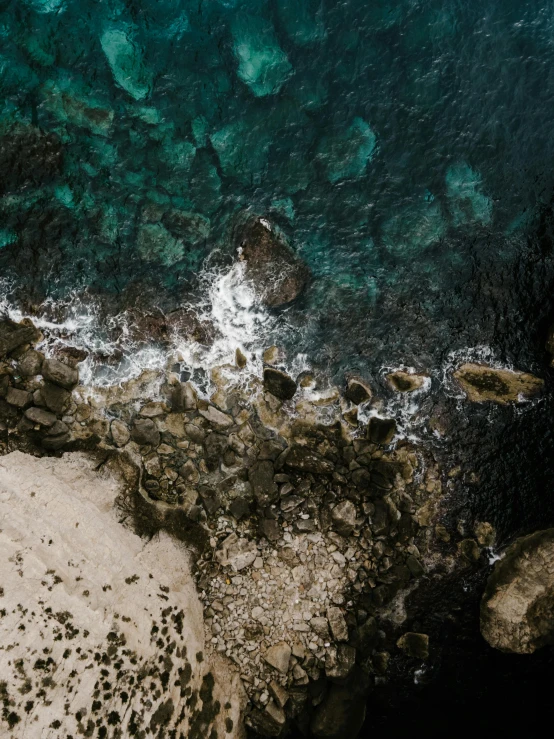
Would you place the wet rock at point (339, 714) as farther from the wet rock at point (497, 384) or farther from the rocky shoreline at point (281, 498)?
the wet rock at point (497, 384)

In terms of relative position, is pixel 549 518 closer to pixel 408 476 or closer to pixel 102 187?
pixel 408 476

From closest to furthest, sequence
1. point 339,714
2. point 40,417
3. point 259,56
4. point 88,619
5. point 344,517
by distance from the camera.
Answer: point 88,619
point 339,714
point 40,417
point 344,517
point 259,56

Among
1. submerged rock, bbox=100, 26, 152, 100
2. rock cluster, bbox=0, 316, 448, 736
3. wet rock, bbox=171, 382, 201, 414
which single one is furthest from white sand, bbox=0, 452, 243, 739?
submerged rock, bbox=100, 26, 152, 100

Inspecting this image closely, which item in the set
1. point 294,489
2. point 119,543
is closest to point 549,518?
point 294,489

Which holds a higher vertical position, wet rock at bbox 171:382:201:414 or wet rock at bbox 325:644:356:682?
wet rock at bbox 171:382:201:414

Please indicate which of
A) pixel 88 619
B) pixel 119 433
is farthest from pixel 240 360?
pixel 88 619

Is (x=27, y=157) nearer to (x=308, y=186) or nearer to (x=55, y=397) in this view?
(x=55, y=397)

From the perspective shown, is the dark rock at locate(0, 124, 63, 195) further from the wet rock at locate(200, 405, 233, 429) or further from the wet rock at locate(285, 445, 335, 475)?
the wet rock at locate(285, 445, 335, 475)
